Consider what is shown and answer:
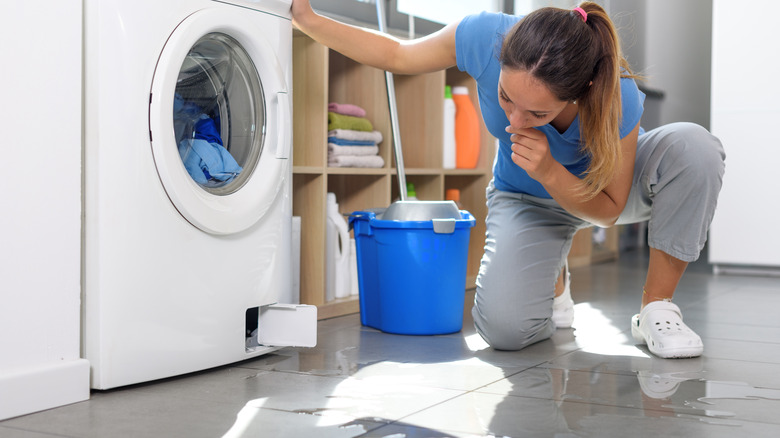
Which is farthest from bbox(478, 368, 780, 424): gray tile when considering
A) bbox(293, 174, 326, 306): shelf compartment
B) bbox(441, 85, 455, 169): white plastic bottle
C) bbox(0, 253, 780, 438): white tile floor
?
bbox(441, 85, 455, 169): white plastic bottle

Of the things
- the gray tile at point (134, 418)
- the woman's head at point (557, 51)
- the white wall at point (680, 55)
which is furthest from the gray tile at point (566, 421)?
the white wall at point (680, 55)

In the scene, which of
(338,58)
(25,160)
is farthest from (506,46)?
(338,58)

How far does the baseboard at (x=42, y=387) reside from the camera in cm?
130

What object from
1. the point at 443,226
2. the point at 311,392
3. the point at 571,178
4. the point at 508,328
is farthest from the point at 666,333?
the point at 311,392

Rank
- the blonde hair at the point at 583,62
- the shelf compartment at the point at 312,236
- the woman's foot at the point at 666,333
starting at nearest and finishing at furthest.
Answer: the blonde hair at the point at 583,62
the woman's foot at the point at 666,333
the shelf compartment at the point at 312,236

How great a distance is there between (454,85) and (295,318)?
1556mm

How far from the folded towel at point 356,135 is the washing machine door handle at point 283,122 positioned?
598mm

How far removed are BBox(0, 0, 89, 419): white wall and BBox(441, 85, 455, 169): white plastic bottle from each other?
1.61 m

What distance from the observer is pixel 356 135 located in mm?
2432

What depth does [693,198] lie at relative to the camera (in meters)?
1.82

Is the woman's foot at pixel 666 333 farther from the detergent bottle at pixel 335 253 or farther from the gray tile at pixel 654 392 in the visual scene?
the detergent bottle at pixel 335 253

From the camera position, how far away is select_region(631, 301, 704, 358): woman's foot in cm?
179

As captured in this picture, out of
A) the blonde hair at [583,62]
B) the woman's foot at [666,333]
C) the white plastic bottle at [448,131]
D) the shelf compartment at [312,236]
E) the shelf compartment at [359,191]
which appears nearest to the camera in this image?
the blonde hair at [583,62]

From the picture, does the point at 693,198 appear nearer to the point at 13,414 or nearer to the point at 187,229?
the point at 187,229
